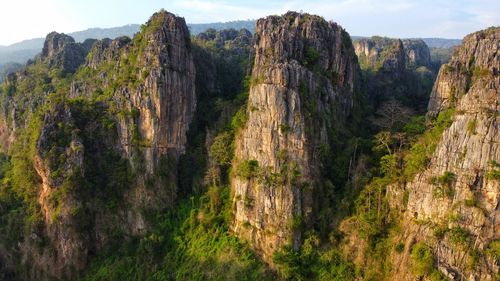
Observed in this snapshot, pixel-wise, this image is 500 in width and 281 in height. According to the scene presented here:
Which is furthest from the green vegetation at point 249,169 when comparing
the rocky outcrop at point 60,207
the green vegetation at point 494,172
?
the green vegetation at point 494,172

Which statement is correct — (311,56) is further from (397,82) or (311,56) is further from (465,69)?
(397,82)

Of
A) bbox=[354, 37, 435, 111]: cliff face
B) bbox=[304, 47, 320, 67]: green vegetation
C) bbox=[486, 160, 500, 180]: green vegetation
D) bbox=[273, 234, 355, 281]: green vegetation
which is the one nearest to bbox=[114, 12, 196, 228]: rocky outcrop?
bbox=[304, 47, 320, 67]: green vegetation

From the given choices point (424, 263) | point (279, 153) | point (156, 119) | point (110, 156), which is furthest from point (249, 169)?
point (424, 263)

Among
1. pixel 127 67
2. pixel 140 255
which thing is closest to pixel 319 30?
pixel 127 67

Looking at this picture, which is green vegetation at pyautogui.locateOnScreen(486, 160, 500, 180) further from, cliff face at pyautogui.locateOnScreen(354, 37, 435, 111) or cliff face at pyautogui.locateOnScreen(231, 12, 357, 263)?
cliff face at pyautogui.locateOnScreen(354, 37, 435, 111)

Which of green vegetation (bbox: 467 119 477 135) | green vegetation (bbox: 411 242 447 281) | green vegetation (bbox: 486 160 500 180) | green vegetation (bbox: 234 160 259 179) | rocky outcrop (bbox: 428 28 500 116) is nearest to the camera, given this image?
green vegetation (bbox: 486 160 500 180)

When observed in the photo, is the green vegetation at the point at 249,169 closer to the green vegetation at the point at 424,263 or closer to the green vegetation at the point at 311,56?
the green vegetation at the point at 311,56

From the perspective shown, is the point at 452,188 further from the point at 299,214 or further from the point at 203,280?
the point at 203,280
